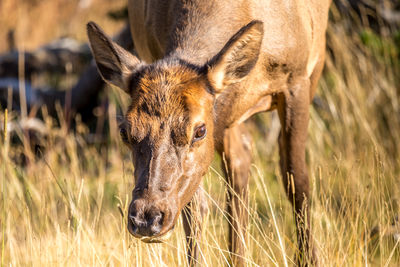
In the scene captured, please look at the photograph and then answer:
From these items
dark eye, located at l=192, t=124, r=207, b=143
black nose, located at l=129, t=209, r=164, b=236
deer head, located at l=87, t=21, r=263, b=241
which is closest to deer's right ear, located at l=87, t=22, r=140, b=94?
deer head, located at l=87, t=21, r=263, b=241

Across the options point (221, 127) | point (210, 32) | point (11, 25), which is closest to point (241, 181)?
point (221, 127)

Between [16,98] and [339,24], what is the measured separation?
14.3ft

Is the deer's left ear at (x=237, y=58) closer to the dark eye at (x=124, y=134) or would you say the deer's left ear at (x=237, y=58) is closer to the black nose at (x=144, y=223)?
the dark eye at (x=124, y=134)

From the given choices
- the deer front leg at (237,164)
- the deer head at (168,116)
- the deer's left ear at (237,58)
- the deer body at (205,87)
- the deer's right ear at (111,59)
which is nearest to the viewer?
the deer head at (168,116)

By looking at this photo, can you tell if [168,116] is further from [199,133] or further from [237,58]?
[237,58]

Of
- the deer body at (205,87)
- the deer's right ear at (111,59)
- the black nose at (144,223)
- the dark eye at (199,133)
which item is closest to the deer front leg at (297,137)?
the deer body at (205,87)

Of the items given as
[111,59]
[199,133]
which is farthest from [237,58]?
[111,59]

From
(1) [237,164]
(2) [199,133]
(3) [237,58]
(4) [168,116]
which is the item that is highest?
(3) [237,58]

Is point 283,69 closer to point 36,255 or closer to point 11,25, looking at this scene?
point 36,255

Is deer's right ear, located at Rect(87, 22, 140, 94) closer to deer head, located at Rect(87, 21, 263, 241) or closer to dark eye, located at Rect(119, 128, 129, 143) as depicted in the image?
deer head, located at Rect(87, 21, 263, 241)

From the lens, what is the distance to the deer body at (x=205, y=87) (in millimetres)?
3799

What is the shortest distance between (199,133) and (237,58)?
0.61m

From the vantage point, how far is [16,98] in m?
8.94

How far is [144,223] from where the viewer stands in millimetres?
3473
